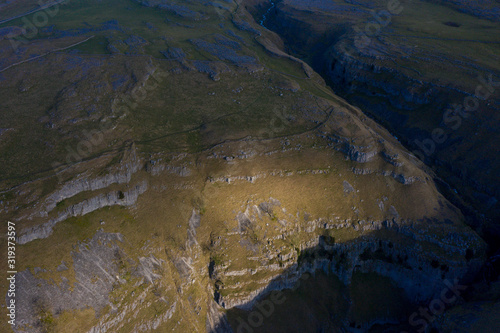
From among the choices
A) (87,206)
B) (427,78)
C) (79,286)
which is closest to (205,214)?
(87,206)

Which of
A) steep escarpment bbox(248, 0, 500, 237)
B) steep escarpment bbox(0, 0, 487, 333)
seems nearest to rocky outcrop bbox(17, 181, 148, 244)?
steep escarpment bbox(0, 0, 487, 333)

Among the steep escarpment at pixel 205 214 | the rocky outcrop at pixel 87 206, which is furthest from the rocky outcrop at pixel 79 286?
the rocky outcrop at pixel 87 206

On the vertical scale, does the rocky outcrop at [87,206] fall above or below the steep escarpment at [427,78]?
below

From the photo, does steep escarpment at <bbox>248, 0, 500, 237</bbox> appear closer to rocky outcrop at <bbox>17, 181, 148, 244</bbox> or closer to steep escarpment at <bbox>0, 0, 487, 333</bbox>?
steep escarpment at <bbox>0, 0, 487, 333</bbox>

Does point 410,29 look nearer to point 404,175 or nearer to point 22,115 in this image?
point 404,175

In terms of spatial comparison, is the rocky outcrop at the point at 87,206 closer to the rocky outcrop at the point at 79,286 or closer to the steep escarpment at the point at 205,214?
the steep escarpment at the point at 205,214

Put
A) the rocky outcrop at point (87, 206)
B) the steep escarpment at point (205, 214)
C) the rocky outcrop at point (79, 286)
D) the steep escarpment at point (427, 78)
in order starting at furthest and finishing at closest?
the steep escarpment at point (427, 78) → the steep escarpment at point (205, 214) → the rocky outcrop at point (87, 206) → the rocky outcrop at point (79, 286)

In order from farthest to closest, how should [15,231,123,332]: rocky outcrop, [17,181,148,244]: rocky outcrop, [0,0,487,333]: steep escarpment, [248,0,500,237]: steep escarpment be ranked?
1. [248,0,500,237]: steep escarpment
2. [0,0,487,333]: steep escarpment
3. [17,181,148,244]: rocky outcrop
4. [15,231,123,332]: rocky outcrop

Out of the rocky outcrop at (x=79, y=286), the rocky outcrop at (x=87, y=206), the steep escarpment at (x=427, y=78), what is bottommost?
the rocky outcrop at (x=79, y=286)

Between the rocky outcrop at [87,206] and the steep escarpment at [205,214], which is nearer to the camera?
the rocky outcrop at [87,206]
